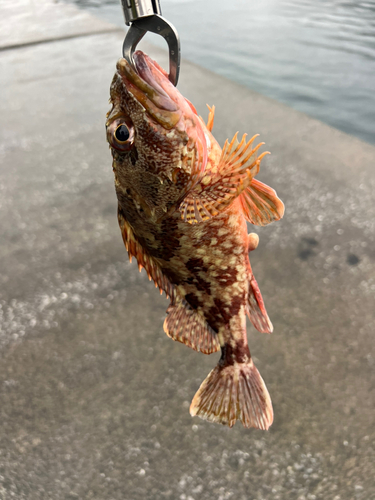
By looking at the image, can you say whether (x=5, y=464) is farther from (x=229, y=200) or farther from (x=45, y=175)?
(x=45, y=175)

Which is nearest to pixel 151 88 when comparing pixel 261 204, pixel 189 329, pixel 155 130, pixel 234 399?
pixel 155 130

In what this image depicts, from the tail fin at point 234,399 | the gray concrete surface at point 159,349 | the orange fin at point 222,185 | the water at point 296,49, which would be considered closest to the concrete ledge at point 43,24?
the water at point 296,49

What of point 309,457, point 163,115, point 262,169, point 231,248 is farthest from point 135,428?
point 262,169

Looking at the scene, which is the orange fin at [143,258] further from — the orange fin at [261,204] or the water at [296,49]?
the water at [296,49]

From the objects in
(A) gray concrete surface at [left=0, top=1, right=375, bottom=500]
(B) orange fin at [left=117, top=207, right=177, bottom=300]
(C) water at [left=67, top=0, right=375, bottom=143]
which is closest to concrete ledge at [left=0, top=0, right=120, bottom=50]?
(C) water at [left=67, top=0, right=375, bottom=143]

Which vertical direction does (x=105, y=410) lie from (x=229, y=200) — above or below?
below

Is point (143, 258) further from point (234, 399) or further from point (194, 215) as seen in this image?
point (234, 399)
